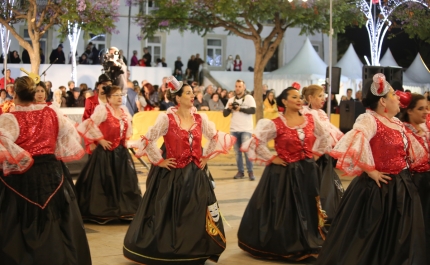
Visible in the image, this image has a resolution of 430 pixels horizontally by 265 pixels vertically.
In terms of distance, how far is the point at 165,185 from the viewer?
23.6 ft

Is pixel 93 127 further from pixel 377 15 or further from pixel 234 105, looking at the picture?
pixel 377 15

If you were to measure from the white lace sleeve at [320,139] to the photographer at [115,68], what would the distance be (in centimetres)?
559

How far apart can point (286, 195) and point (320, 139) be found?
821 mm

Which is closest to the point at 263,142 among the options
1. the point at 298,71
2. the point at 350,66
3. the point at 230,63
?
the point at 298,71

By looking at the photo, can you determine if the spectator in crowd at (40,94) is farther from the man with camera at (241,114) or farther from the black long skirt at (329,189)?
the man with camera at (241,114)

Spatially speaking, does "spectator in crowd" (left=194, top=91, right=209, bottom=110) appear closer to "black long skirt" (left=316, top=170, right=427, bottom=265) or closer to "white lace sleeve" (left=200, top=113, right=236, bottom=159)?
"white lace sleeve" (left=200, top=113, right=236, bottom=159)

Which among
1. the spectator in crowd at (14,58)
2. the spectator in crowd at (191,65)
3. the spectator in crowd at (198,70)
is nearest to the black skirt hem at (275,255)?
the spectator in crowd at (14,58)

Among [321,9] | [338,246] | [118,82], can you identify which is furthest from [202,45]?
[338,246]

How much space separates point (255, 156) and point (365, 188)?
77.4 inches

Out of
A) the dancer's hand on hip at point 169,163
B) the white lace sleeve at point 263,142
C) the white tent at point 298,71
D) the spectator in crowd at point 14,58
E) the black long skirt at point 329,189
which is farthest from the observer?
the white tent at point 298,71

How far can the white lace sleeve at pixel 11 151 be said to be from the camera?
19.2 ft

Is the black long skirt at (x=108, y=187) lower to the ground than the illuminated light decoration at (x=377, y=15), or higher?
lower

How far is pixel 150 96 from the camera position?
18.1 m

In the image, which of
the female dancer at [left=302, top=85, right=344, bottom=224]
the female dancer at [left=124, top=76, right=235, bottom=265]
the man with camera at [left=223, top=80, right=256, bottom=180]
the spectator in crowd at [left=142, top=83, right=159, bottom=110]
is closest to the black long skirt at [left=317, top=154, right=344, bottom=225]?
the female dancer at [left=302, top=85, right=344, bottom=224]
